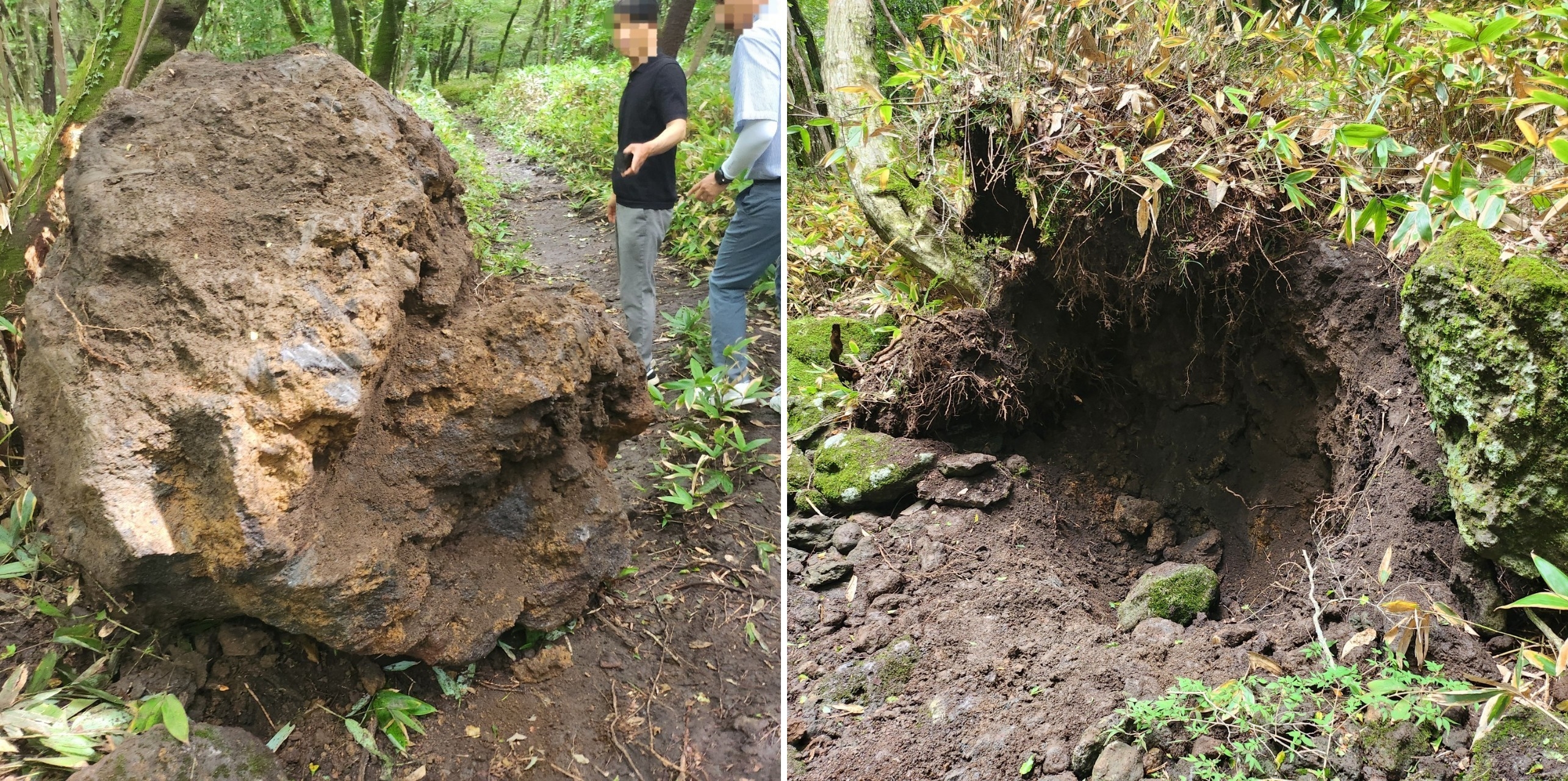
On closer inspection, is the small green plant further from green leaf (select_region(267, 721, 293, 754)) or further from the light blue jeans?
green leaf (select_region(267, 721, 293, 754))

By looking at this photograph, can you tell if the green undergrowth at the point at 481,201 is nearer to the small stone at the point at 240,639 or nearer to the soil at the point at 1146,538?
the small stone at the point at 240,639

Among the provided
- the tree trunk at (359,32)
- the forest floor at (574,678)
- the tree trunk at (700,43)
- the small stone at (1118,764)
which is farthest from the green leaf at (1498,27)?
the tree trunk at (359,32)

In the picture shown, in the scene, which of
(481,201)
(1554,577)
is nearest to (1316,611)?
(1554,577)

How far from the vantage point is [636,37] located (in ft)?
11.5

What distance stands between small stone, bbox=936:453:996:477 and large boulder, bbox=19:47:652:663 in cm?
128

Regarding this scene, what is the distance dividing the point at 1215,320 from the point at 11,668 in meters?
3.78

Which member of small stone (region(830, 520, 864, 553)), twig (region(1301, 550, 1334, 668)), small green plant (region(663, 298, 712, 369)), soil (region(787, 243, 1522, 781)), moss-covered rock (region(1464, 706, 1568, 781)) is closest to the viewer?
moss-covered rock (region(1464, 706, 1568, 781))

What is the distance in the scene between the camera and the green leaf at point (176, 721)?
2.09 metres

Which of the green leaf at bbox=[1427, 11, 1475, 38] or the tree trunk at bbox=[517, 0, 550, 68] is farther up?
the tree trunk at bbox=[517, 0, 550, 68]

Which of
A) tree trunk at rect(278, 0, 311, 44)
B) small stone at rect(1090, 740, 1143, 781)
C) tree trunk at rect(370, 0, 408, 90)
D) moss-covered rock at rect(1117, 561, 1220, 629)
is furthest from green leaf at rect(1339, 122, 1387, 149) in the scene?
tree trunk at rect(278, 0, 311, 44)

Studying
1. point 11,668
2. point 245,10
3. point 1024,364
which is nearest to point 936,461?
point 1024,364

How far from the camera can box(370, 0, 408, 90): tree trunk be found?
5.81 m

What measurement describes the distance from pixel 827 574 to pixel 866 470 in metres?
0.53

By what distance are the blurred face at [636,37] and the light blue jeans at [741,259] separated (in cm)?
67
